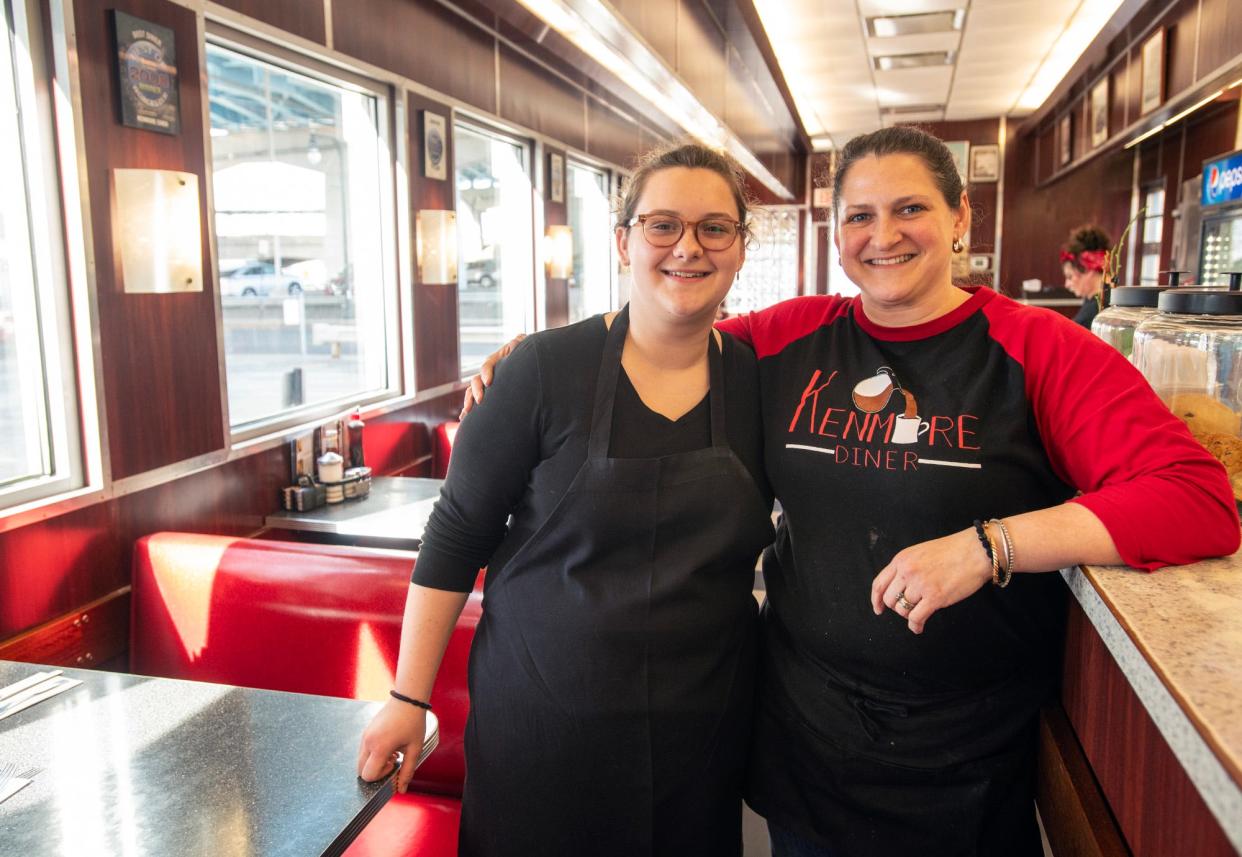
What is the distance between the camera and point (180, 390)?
9.16ft

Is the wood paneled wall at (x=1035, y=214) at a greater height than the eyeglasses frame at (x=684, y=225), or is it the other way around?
the wood paneled wall at (x=1035, y=214)

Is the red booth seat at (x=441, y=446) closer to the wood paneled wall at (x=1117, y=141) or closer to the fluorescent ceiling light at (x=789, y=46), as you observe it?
the wood paneled wall at (x=1117, y=141)

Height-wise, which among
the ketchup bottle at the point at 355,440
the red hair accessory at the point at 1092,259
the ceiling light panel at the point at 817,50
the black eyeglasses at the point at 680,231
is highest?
the ceiling light panel at the point at 817,50

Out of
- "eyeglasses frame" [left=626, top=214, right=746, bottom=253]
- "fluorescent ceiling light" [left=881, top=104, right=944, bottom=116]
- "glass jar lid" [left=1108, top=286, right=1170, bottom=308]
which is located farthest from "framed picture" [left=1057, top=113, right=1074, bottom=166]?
"eyeglasses frame" [left=626, top=214, right=746, bottom=253]

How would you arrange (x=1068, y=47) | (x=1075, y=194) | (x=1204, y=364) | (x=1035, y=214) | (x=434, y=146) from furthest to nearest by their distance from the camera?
(x=1035, y=214) < (x=1075, y=194) < (x=1068, y=47) < (x=434, y=146) < (x=1204, y=364)

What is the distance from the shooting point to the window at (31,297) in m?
2.29

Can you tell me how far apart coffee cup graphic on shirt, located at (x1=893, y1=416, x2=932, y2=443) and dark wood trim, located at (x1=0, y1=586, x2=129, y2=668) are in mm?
2178

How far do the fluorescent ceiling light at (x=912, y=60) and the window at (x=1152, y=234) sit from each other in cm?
233

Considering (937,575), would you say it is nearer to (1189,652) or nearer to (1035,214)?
(1189,652)

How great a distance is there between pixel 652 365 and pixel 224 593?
145 centimetres

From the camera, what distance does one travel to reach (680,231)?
144 cm

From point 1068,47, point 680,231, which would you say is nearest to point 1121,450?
point 680,231

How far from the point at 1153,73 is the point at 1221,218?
100 cm

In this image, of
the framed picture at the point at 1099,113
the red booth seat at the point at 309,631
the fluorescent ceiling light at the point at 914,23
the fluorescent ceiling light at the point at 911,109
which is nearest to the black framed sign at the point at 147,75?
the red booth seat at the point at 309,631
